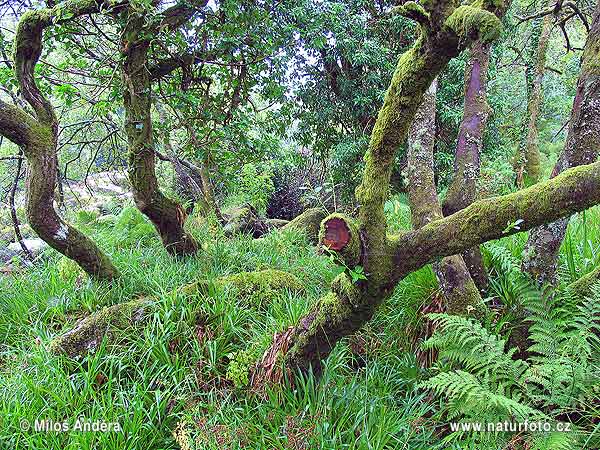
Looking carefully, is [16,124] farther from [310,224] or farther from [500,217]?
[310,224]

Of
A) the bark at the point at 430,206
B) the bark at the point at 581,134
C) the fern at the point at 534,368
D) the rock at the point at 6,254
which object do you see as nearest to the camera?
the fern at the point at 534,368

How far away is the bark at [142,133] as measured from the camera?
3004 mm

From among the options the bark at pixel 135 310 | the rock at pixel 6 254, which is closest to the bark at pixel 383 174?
the bark at pixel 135 310

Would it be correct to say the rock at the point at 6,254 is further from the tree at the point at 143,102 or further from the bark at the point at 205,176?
the tree at the point at 143,102

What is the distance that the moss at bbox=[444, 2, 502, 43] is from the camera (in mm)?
1150

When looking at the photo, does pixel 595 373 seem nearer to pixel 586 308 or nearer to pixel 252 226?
pixel 586 308

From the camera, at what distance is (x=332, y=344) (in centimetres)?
222

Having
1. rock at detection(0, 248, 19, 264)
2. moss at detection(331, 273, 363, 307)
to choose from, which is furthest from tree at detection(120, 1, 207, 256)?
rock at detection(0, 248, 19, 264)

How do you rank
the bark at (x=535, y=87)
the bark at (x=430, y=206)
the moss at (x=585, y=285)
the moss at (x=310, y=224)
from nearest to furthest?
the moss at (x=585, y=285), the bark at (x=430, y=206), the bark at (x=535, y=87), the moss at (x=310, y=224)

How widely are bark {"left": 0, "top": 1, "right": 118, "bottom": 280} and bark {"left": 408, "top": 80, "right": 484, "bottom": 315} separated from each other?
8.02 feet

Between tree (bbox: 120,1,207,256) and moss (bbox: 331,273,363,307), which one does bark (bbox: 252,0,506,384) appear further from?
tree (bbox: 120,1,207,256)

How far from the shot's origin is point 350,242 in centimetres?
168

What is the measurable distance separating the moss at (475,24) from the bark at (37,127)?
2.60 meters

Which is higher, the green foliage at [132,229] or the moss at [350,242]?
the green foliage at [132,229]
